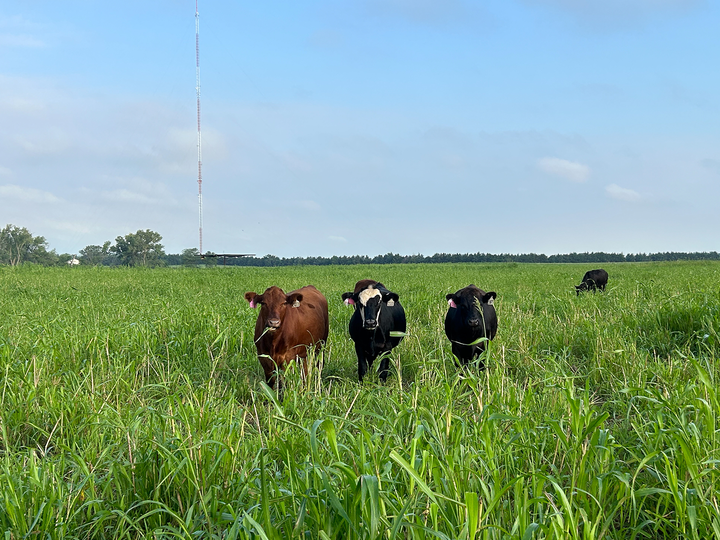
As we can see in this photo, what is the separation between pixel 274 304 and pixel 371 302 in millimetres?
1531

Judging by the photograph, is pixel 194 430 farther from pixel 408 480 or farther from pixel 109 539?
pixel 408 480

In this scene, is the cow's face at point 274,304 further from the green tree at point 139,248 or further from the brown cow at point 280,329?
the green tree at point 139,248

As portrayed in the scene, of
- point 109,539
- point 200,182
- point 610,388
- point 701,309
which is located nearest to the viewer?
point 109,539

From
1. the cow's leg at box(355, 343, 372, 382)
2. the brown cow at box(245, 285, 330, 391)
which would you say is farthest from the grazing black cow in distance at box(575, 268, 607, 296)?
the brown cow at box(245, 285, 330, 391)

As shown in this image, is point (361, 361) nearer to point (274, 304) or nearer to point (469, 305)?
point (274, 304)

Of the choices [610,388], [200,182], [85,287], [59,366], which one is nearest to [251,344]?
[59,366]

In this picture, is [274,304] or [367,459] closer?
[367,459]

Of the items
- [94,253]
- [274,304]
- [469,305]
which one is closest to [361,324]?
[274,304]

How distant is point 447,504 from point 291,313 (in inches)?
190

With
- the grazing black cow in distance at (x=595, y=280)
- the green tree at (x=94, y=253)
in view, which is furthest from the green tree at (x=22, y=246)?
the grazing black cow in distance at (x=595, y=280)

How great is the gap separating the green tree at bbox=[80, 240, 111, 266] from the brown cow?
13762cm

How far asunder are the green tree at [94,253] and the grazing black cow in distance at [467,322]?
13844 cm

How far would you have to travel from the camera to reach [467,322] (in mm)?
7035

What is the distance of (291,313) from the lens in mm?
7004
